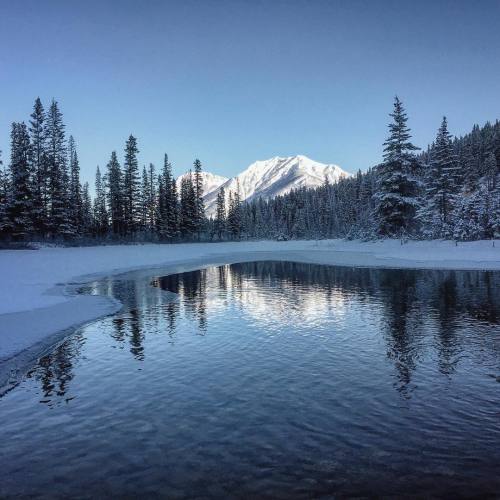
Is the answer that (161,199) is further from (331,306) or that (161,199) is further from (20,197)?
(331,306)

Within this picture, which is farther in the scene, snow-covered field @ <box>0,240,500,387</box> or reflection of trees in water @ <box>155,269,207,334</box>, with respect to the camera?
reflection of trees in water @ <box>155,269,207,334</box>

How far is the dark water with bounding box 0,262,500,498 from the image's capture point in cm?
565

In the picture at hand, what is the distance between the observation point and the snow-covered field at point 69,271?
1288 cm

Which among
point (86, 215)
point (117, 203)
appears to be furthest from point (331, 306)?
point (86, 215)

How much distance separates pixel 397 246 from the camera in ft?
154

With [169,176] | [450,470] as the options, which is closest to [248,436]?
[450,470]

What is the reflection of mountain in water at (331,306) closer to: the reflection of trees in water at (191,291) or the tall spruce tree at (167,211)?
the reflection of trees in water at (191,291)

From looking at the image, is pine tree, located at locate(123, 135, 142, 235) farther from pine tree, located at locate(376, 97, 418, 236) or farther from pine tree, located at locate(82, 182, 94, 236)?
pine tree, located at locate(376, 97, 418, 236)

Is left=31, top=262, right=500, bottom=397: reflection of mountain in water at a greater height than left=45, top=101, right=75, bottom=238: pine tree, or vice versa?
left=45, top=101, right=75, bottom=238: pine tree

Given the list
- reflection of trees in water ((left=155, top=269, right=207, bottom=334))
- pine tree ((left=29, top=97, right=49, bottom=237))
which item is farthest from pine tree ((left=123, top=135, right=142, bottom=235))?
reflection of trees in water ((left=155, top=269, right=207, bottom=334))

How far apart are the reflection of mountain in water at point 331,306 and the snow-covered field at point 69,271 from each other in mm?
1037

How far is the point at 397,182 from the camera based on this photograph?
159ft

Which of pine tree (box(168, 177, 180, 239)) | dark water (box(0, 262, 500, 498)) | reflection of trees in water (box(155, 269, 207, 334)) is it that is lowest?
dark water (box(0, 262, 500, 498))

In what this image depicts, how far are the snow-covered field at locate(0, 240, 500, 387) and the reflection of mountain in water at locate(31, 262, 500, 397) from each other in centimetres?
104
